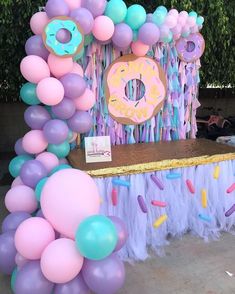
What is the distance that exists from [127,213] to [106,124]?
96cm

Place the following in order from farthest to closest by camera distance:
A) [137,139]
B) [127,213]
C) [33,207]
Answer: [137,139], [127,213], [33,207]

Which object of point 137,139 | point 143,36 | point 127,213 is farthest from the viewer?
point 137,139

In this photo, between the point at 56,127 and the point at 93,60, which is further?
the point at 93,60

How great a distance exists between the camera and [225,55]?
497 centimetres

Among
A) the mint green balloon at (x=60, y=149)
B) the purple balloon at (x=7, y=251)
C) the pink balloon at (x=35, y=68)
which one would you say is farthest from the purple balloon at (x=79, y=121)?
the purple balloon at (x=7, y=251)

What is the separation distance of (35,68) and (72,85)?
31cm

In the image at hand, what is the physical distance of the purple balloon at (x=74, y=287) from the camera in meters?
1.74

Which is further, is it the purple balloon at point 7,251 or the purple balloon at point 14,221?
the purple balloon at point 14,221

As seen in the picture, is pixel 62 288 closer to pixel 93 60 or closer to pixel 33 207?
pixel 33 207

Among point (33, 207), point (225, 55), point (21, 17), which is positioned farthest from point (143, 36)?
point (225, 55)

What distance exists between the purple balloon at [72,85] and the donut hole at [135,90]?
725 mm

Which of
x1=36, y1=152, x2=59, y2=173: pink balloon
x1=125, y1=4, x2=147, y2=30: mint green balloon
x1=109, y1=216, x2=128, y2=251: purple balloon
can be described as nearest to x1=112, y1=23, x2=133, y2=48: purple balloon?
x1=125, y1=4, x2=147, y2=30: mint green balloon

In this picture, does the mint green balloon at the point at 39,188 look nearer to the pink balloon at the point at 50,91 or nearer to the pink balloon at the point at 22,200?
the pink balloon at the point at 22,200

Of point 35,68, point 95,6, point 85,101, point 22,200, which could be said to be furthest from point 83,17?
point 22,200
